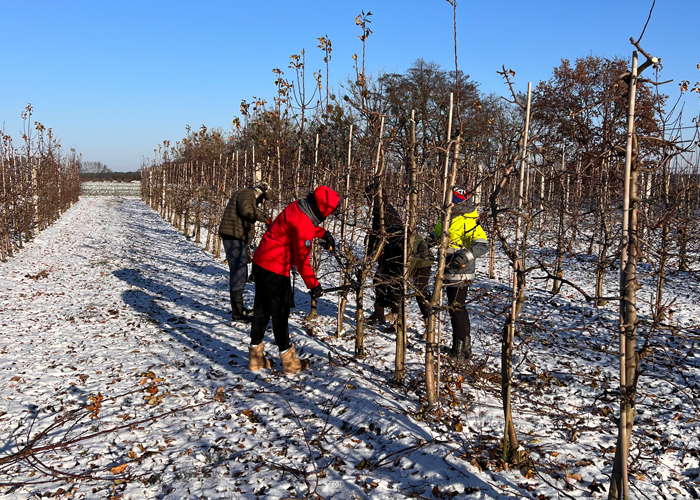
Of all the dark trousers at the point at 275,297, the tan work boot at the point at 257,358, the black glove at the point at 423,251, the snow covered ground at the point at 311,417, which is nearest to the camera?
the snow covered ground at the point at 311,417

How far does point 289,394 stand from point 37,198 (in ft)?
53.2

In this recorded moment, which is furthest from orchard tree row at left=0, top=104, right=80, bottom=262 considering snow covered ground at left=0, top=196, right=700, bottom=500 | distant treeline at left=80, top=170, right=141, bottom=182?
distant treeline at left=80, top=170, right=141, bottom=182

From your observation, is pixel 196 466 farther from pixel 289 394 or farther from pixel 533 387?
pixel 533 387

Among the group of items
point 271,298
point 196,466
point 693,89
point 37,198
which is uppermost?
point 693,89

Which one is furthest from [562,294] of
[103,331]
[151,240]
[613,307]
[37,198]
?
[37,198]

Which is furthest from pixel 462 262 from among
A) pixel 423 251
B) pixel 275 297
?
pixel 275 297

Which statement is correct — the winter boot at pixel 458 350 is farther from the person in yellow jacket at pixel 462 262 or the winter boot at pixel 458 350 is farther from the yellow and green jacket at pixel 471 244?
the yellow and green jacket at pixel 471 244

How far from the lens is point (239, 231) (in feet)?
21.3

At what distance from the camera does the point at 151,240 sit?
16.8 metres

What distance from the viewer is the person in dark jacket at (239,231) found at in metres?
6.45

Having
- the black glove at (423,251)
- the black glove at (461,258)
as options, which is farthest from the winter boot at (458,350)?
the black glove at (423,251)

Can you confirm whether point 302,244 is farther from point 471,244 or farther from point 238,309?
point 238,309

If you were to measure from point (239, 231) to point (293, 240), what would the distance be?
7.74 ft

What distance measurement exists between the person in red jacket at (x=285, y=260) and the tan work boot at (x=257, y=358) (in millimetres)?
19
